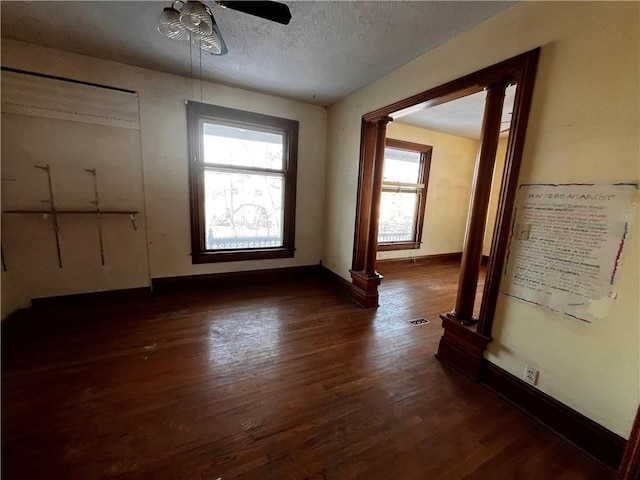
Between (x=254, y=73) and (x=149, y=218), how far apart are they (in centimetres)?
213

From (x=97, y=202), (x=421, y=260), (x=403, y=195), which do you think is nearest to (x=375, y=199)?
(x=403, y=195)

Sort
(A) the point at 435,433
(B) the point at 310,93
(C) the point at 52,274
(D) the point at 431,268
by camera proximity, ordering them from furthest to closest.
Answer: (D) the point at 431,268
(B) the point at 310,93
(C) the point at 52,274
(A) the point at 435,433

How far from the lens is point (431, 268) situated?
505 centimetres

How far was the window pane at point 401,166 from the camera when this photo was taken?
4720mm

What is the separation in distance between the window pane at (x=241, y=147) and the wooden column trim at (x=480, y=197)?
104 inches

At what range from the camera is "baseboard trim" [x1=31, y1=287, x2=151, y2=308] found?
111 inches

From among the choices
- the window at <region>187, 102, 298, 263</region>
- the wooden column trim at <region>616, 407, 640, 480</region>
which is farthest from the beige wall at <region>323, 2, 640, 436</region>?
the window at <region>187, 102, 298, 263</region>

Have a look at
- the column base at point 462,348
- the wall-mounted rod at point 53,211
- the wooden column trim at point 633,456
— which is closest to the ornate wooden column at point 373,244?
the column base at point 462,348

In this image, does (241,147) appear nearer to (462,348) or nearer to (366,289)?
(366,289)

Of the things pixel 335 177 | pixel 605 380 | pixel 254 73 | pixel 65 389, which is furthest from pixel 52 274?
pixel 605 380

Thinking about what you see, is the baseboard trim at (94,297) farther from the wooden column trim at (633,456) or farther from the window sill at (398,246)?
the wooden column trim at (633,456)

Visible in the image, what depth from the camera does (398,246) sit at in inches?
199

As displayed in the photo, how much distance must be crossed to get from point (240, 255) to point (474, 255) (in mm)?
2927

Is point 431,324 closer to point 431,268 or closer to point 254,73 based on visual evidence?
point 431,268
